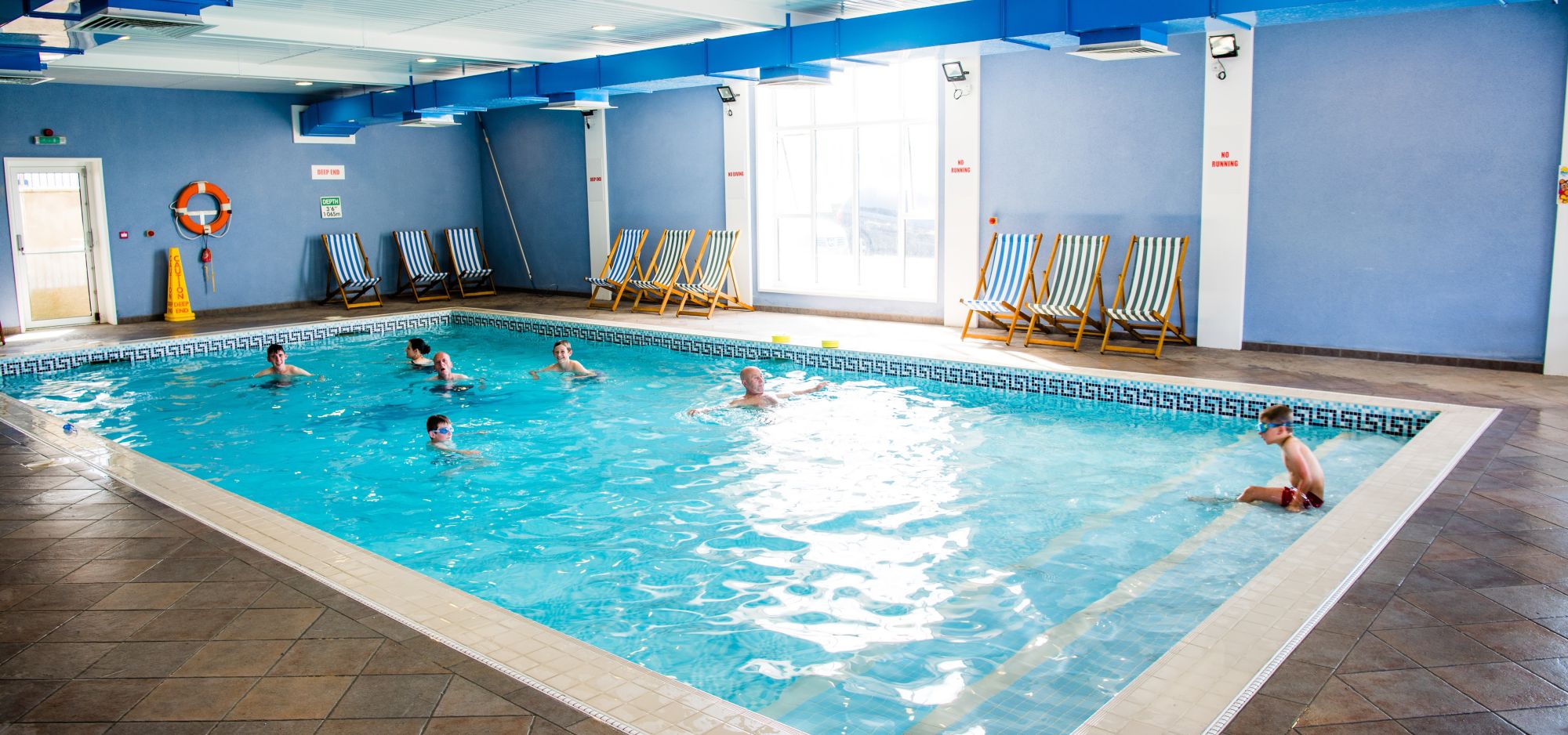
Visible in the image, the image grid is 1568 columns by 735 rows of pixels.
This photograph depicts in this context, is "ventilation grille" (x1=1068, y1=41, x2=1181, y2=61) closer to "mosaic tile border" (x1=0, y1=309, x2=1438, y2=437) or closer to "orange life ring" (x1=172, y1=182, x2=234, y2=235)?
"mosaic tile border" (x1=0, y1=309, x2=1438, y2=437)

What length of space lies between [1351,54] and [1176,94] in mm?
1281

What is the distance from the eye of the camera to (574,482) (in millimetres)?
5723

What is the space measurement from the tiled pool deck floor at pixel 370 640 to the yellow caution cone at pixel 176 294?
800 centimetres

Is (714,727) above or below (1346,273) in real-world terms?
below

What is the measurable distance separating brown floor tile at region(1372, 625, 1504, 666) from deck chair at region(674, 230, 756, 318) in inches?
332

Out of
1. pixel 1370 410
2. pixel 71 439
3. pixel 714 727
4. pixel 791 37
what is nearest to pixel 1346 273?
pixel 1370 410

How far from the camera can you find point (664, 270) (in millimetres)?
11984

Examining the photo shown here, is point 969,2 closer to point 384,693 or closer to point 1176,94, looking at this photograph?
point 1176,94

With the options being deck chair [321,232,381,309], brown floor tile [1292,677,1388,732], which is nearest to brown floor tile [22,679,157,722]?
brown floor tile [1292,677,1388,732]

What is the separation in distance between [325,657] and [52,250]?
430 inches

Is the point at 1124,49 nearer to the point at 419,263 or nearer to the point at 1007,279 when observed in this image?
the point at 1007,279

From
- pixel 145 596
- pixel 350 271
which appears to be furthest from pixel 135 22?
pixel 350 271

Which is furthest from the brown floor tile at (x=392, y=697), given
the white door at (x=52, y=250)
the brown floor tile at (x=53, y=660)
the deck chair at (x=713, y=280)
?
the white door at (x=52, y=250)

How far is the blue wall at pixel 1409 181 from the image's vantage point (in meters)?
7.02
